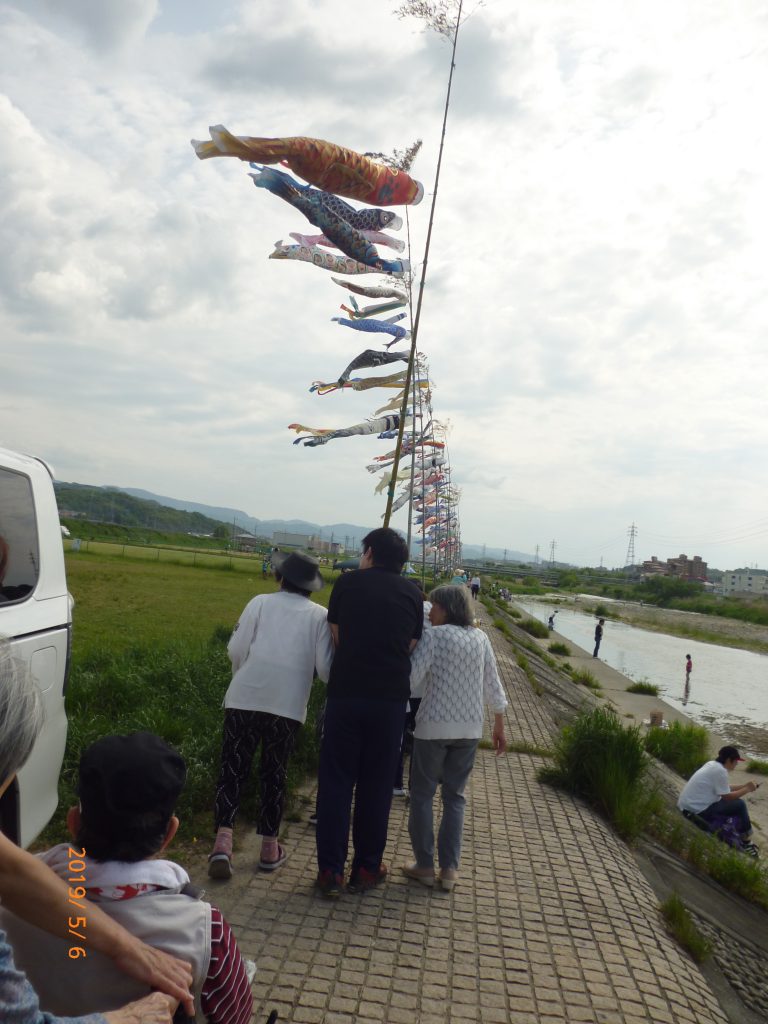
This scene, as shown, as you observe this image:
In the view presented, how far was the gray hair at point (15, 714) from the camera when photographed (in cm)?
152

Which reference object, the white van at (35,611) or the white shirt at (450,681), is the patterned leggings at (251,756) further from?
the white van at (35,611)

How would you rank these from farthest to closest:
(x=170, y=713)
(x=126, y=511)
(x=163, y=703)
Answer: (x=126, y=511), (x=163, y=703), (x=170, y=713)

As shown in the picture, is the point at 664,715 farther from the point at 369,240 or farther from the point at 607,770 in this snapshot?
the point at 369,240

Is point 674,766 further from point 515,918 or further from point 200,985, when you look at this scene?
point 200,985

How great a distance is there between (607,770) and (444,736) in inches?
116

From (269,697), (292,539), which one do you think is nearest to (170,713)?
(269,697)

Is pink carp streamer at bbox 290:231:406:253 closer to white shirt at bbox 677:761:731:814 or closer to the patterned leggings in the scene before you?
the patterned leggings

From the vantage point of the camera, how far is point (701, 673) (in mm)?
37875

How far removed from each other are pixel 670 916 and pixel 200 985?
3.57 m

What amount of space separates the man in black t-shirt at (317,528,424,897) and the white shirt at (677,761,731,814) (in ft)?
19.0

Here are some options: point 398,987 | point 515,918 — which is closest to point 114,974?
point 398,987

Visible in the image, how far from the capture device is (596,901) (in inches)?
170

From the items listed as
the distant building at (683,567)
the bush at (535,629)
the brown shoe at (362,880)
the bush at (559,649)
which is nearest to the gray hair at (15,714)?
the brown shoe at (362,880)

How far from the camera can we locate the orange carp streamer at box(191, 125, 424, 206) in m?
5.58
